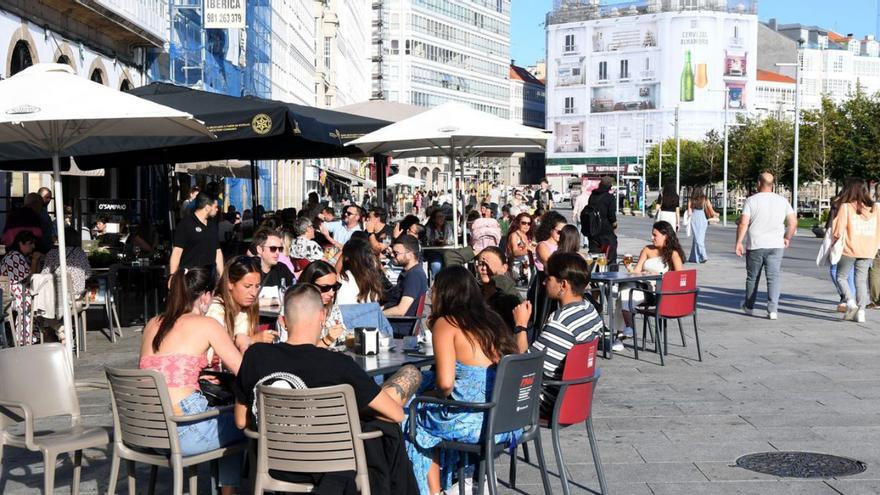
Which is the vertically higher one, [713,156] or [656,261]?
[713,156]

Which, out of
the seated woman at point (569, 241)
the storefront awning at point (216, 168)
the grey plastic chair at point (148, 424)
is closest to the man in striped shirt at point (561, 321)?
the grey plastic chair at point (148, 424)

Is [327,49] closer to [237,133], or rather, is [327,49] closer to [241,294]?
[237,133]

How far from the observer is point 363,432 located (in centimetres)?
537

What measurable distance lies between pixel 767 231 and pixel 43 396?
34.9 feet

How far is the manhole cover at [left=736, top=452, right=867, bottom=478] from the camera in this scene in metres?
7.23

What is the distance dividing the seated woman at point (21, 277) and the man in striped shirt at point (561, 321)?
625cm

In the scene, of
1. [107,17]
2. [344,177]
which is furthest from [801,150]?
[107,17]

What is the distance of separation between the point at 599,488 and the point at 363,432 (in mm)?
2062

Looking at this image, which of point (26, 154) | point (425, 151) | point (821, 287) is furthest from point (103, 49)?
point (821, 287)

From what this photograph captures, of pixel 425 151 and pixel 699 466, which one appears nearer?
pixel 699 466

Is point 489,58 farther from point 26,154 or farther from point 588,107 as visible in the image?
point 26,154

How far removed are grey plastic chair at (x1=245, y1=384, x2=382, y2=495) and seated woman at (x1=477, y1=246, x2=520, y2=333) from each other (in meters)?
3.39

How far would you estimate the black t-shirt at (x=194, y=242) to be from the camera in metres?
12.8

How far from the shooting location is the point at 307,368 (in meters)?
5.28
